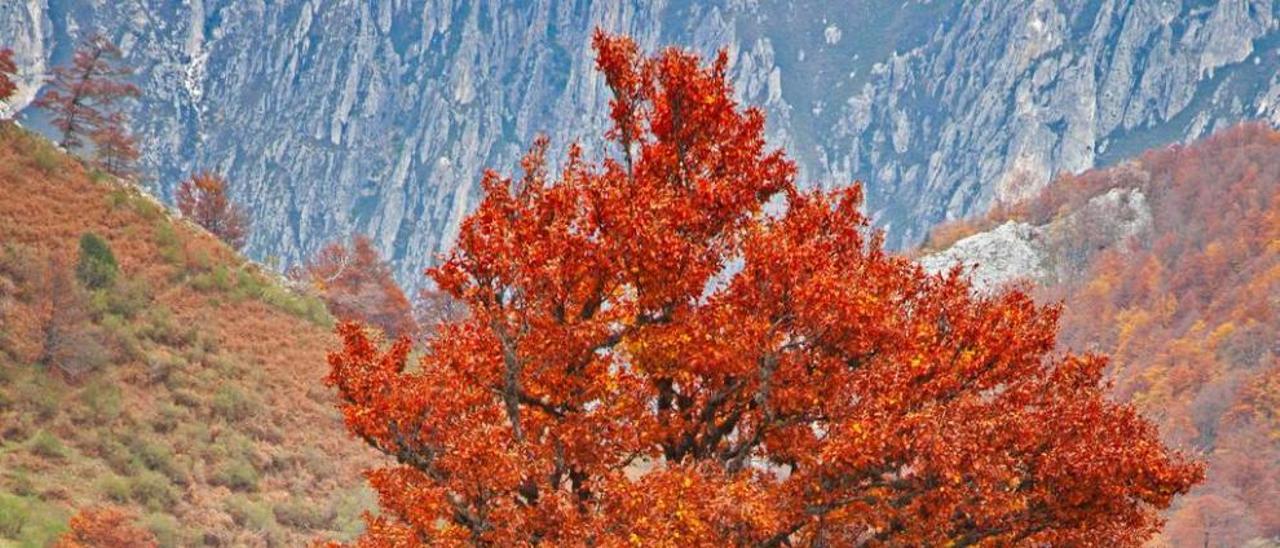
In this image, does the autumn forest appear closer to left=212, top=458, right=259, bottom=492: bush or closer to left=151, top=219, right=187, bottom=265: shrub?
left=212, top=458, right=259, bottom=492: bush

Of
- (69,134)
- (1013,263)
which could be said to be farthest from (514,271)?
(1013,263)

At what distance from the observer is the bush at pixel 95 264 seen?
32.1 metres

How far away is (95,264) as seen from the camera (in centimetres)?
3241

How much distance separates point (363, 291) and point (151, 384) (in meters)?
34.0

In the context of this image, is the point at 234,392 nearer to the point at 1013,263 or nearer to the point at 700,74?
the point at 700,74

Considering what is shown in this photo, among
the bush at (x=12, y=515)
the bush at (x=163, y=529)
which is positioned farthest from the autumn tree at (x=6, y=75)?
the bush at (x=12, y=515)

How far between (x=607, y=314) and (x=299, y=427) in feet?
79.4

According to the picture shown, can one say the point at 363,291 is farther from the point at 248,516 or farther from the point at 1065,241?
the point at 1065,241

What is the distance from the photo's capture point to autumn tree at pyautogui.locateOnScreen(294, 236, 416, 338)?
2219 inches

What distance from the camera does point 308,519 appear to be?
27109 millimetres

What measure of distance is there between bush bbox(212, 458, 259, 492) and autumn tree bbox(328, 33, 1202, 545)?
656 inches

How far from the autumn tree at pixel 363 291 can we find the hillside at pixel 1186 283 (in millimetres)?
62207

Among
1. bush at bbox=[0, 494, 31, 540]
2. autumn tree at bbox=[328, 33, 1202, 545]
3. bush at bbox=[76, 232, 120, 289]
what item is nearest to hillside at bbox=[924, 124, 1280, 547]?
bush at bbox=[76, 232, 120, 289]

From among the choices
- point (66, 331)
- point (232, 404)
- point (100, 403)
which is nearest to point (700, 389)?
point (100, 403)
